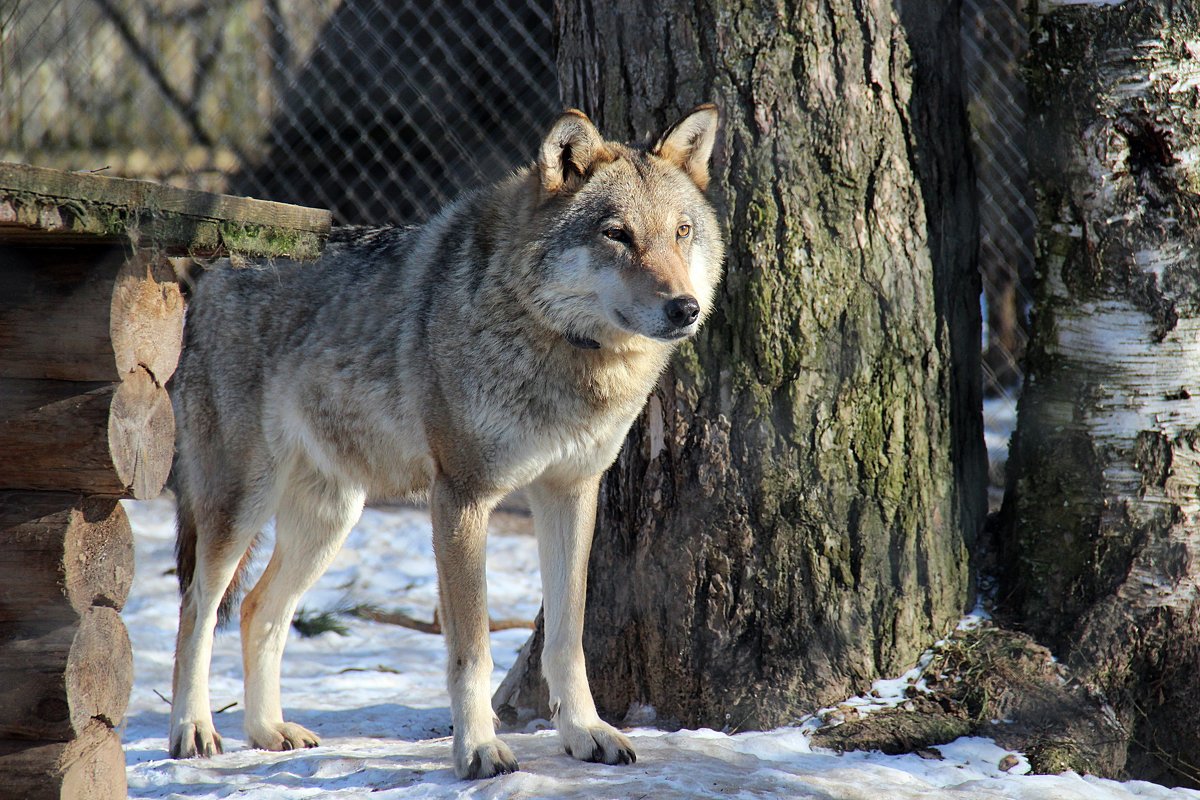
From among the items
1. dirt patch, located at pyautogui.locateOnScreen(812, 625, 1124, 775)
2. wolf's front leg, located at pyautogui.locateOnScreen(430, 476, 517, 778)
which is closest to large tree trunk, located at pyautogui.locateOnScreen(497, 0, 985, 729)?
dirt patch, located at pyautogui.locateOnScreen(812, 625, 1124, 775)

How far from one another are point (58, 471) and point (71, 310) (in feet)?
1.14

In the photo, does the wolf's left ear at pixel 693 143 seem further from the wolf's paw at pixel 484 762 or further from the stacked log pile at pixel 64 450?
the wolf's paw at pixel 484 762

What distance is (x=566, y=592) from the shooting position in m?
3.15

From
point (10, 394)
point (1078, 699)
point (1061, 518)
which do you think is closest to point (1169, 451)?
point (1061, 518)

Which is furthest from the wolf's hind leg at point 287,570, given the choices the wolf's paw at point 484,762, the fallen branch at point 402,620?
the fallen branch at point 402,620

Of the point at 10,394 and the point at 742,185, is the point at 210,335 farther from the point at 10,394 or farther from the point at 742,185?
the point at 742,185

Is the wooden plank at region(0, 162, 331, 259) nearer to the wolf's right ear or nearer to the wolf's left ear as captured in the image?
the wolf's right ear

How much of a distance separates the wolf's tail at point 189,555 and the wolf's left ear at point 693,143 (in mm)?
2007

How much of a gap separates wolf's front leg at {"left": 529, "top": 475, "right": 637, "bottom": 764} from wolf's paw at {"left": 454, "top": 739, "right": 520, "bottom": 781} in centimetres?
24

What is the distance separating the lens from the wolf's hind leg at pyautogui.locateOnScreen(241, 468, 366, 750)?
3.64m

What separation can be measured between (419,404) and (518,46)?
481 centimetres

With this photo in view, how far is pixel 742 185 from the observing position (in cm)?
326

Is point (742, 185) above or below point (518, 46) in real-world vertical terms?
below

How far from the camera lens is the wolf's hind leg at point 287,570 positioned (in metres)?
3.64
